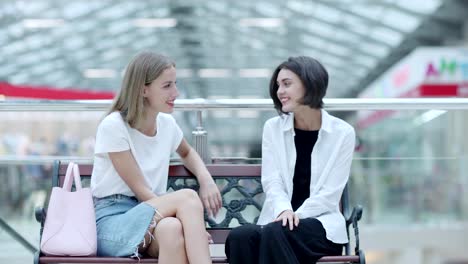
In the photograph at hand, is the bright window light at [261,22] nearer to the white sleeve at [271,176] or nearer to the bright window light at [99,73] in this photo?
the bright window light at [99,73]

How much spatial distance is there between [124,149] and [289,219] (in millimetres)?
739

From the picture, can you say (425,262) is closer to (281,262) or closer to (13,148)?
(281,262)

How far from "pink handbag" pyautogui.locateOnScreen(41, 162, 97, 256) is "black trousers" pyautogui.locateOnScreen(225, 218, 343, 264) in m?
0.55

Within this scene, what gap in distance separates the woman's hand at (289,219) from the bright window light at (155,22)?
73.6 ft

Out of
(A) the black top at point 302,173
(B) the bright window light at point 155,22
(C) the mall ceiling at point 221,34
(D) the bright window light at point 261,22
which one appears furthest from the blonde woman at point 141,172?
(B) the bright window light at point 155,22

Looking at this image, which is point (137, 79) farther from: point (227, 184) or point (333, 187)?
point (333, 187)

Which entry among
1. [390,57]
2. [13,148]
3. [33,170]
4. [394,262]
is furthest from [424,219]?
[390,57]

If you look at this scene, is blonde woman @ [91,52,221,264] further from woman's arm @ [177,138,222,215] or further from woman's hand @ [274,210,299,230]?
woman's hand @ [274,210,299,230]

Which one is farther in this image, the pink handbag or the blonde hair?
the blonde hair

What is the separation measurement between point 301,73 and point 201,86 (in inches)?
1410

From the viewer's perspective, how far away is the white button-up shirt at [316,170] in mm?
3320

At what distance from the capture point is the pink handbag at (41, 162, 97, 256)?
309cm

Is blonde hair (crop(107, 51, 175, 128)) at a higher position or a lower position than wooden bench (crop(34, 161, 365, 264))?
higher

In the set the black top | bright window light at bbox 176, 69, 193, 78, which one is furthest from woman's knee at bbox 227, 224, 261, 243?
bright window light at bbox 176, 69, 193, 78
